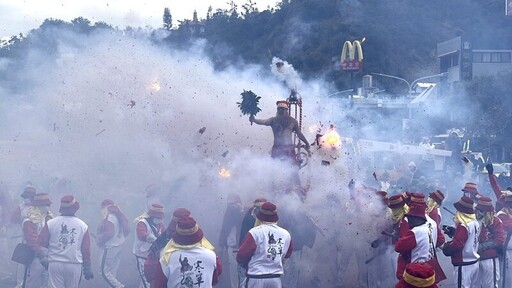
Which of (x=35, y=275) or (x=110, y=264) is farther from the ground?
(x=35, y=275)

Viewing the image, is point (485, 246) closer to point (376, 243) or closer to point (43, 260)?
point (376, 243)

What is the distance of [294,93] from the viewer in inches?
570

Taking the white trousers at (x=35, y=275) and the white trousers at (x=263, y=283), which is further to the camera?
the white trousers at (x=35, y=275)

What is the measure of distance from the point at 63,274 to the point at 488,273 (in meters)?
6.80

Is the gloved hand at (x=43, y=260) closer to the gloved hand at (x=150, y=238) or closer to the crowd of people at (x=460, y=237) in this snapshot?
the gloved hand at (x=150, y=238)

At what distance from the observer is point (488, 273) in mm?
10195

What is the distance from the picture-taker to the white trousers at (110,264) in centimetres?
1203

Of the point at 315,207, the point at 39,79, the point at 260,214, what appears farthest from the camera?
the point at 39,79

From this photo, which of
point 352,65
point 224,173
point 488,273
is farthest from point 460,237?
A: point 352,65

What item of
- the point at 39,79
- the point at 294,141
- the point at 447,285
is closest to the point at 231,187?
the point at 294,141

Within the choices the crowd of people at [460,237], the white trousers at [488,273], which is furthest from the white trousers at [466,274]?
the white trousers at [488,273]

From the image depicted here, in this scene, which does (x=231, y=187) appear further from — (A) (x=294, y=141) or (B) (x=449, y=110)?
(B) (x=449, y=110)

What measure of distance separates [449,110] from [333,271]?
106 ft

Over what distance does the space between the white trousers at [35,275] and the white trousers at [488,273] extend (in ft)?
23.7
